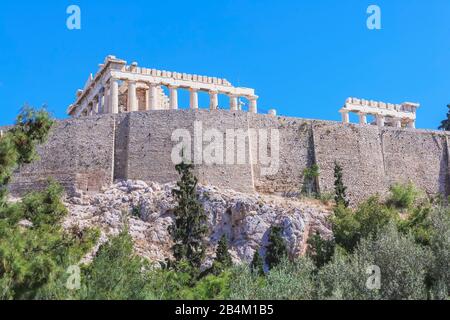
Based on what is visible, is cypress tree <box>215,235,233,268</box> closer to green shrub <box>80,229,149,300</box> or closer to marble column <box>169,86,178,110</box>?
green shrub <box>80,229,149,300</box>

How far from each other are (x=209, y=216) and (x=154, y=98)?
9.24 meters

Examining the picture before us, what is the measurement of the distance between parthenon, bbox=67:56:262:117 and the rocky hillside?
589cm

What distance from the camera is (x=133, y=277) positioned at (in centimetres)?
1848

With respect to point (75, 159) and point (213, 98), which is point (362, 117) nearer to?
point (213, 98)

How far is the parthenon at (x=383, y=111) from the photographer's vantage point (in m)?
39.2

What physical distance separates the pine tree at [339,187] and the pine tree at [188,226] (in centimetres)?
602

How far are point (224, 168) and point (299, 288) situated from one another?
559 inches

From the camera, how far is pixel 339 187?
100 feet

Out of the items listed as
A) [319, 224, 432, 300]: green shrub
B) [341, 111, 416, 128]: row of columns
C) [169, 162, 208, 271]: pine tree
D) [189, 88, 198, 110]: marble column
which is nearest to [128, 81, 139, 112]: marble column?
[189, 88, 198, 110]: marble column

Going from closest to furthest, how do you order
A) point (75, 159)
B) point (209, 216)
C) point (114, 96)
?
point (209, 216) < point (75, 159) < point (114, 96)

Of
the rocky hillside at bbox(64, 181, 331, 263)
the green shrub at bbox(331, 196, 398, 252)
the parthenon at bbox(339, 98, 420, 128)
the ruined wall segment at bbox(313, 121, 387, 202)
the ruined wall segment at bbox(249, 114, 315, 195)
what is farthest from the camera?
the parthenon at bbox(339, 98, 420, 128)

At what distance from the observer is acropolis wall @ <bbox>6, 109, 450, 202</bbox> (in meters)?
30.2

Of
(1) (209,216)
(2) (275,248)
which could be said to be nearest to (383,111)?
(1) (209,216)
